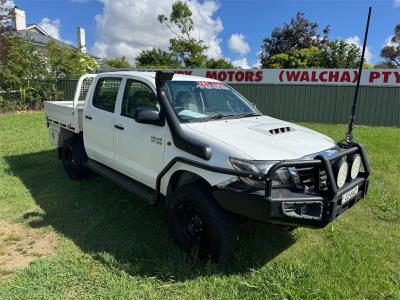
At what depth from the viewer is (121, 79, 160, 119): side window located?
14.4 ft

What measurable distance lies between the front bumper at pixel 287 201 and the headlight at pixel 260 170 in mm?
63

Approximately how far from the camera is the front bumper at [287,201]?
9.77 feet

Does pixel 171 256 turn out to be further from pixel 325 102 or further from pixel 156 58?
pixel 156 58

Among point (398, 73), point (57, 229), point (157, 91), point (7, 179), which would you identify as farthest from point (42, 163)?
point (398, 73)

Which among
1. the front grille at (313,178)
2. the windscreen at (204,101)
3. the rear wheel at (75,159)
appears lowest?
the rear wheel at (75,159)

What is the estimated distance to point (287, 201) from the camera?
9.83ft

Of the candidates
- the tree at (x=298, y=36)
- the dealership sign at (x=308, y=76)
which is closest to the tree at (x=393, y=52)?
the tree at (x=298, y=36)

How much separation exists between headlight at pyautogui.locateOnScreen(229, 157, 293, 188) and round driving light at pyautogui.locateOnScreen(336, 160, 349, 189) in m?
0.44

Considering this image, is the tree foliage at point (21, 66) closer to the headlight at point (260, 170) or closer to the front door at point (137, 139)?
the front door at point (137, 139)

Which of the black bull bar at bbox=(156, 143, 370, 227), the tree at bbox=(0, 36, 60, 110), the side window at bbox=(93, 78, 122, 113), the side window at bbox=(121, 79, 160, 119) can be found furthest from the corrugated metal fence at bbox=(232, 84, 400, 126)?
the black bull bar at bbox=(156, 143, 370, 227)

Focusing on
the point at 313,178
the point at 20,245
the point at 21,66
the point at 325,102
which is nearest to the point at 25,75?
the point at 21,66

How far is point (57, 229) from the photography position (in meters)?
4.44

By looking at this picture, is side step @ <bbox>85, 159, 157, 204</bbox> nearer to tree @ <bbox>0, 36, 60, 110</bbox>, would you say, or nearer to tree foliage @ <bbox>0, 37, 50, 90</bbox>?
tree @ <bbox>0, 36, 60, 110</bbox>

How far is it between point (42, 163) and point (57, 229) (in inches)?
135
